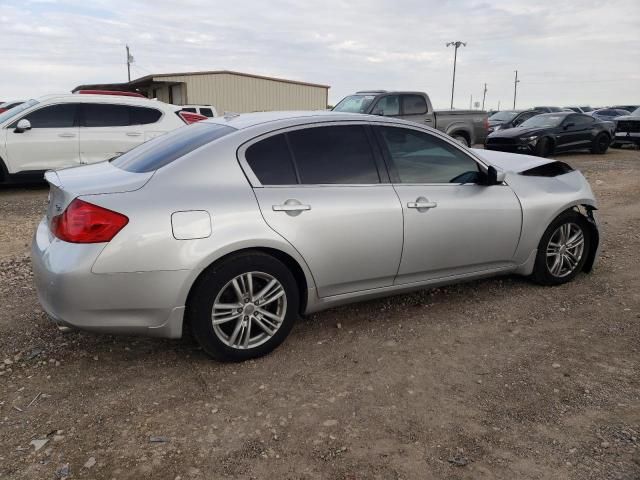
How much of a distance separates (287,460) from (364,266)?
5.03ft

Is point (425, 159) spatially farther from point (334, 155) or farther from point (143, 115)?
point (143, 115)

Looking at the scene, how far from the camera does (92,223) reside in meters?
2.96

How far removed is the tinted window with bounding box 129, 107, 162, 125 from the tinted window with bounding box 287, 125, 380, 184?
7397mm

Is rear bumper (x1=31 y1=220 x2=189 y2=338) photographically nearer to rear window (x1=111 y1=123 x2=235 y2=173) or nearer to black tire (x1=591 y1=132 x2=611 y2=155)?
rear window (x1=111 y1=123 x2=235 y2=173)

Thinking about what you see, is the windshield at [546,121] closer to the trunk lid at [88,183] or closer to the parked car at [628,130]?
the parked car at [628,130]

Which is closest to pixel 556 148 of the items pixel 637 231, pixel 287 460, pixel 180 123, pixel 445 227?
pixel 637 231

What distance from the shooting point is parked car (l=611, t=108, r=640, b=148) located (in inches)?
745

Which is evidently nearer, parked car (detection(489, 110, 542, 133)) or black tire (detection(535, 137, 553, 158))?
black tire (detection(535, 137, 553, 158))

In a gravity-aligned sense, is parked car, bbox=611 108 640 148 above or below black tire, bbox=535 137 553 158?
above

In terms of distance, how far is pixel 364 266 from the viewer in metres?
3.72

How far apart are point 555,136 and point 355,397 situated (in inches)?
578

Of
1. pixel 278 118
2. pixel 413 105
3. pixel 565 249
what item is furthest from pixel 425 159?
pixel 413 105

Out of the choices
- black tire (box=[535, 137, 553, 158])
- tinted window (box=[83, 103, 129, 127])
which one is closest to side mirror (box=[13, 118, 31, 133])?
tinted window (box=[83, 103, 129, 127])

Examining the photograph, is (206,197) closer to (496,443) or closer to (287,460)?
(287,460)
